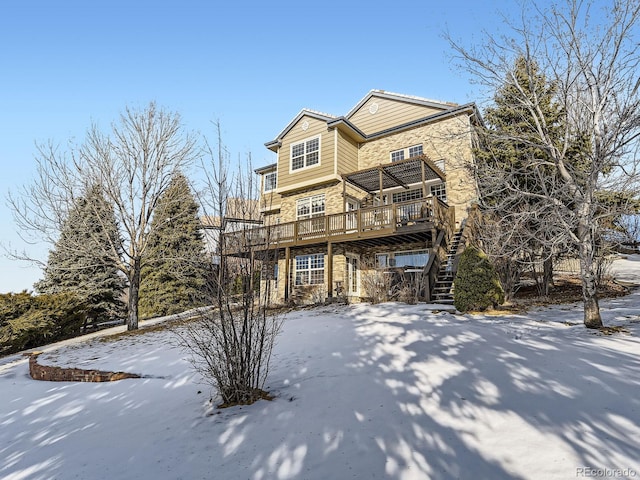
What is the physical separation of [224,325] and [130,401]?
6.64 ft

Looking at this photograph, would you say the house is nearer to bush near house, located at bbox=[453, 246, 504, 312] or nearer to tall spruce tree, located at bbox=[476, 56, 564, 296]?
tall spruce tree, located at bbox=[476, 56, 564, 296]

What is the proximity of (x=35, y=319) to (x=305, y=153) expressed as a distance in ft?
42.4

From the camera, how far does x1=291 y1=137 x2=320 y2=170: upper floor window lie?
651 inches

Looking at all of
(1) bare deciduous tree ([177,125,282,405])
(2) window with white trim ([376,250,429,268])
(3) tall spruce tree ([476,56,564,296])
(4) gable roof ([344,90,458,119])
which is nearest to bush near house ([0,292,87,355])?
(1) bare deciduous tree ([177,125,282,405])

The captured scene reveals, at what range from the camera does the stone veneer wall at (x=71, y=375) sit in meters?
6.14

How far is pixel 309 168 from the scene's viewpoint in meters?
16.6

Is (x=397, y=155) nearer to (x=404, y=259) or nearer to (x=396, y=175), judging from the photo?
(x=396, y=175)

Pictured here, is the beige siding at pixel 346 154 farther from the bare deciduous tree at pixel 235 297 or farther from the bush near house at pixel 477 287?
the bare deciduous tree at pixel 235 297

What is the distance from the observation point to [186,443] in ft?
10.9

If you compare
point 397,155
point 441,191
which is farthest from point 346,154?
point 441,191

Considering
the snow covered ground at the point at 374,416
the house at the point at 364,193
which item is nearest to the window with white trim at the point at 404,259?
the house at the point at 364,193

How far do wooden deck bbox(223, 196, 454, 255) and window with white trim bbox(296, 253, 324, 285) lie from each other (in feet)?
6.21

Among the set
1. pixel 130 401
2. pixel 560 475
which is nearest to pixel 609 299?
pixel 560 475

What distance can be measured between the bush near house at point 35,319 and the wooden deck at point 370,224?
27.8 feet
